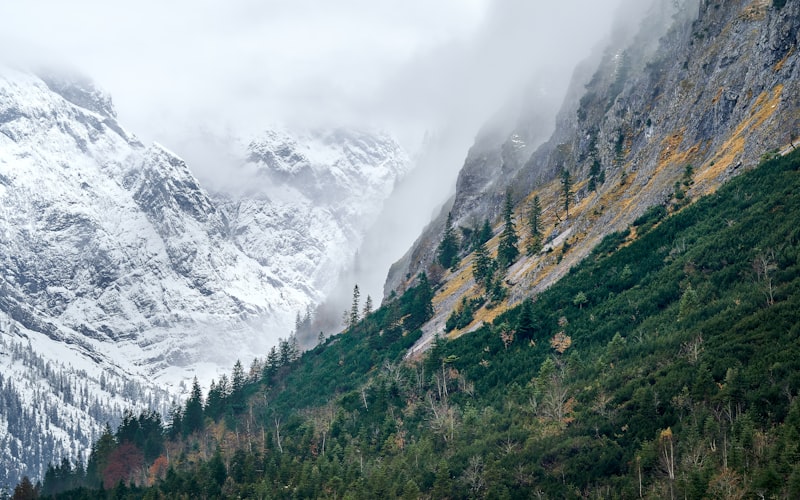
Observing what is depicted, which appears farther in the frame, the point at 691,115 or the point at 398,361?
the point at 398,361

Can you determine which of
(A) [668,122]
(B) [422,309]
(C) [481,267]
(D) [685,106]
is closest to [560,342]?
(C) [481,267]

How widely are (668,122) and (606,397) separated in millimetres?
67020

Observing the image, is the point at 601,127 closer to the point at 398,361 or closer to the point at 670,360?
the point at 398,361

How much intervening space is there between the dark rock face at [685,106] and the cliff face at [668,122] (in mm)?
215

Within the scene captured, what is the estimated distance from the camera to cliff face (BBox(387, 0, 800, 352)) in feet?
355

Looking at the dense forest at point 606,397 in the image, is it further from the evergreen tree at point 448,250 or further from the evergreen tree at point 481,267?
the evergreen tree at point 448,250

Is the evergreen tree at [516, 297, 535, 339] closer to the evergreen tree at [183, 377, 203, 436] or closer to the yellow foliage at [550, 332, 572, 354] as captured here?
the yellow foliage at [550, 332, 572, 354]

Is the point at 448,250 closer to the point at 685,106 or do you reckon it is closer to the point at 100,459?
the point at 685,106

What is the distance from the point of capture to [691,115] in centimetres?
12550

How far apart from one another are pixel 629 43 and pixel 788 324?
12939 centimetres

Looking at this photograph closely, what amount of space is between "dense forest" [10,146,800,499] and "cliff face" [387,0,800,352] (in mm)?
7171

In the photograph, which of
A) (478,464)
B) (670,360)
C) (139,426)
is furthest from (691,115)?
(139,426)

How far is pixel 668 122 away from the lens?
13262 centimetres

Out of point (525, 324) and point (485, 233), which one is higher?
point (485, 233)
